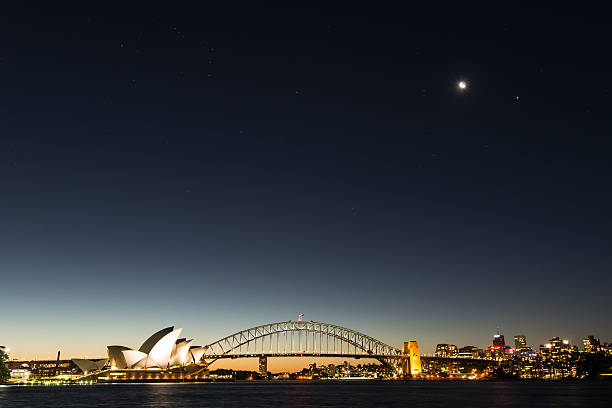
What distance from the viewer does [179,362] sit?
6083 inches

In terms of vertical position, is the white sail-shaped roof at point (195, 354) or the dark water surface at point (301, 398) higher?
the white sail-shaped roof at point (195, 354)

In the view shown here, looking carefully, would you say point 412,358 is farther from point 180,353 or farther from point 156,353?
point 156,353

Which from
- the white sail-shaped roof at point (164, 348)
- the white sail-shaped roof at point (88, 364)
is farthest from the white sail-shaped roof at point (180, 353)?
the white sail-shaped roof at point (88, 364)

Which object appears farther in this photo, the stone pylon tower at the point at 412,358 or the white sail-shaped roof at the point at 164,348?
the stone pylon tower at the point at 412,358

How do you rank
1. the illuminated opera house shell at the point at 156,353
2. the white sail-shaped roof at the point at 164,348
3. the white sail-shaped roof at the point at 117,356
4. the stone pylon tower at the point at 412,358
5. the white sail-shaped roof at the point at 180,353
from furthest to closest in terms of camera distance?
the stone pylon tower at the point at 412,358 → the white sail-shaped roof at the point at 180,353 → the white sail-shaped roof at the point at 117,356 → the illuminated opera house shell at the point at 156,353 → the white sail-shaped roof at the point at 164,348

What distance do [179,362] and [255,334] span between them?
139 feet

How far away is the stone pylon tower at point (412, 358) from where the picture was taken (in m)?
176

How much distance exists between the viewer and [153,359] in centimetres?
14400

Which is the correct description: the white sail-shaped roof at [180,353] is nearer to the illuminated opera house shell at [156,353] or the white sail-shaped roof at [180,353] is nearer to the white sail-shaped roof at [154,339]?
the illuminated opera house shell at [156,353]

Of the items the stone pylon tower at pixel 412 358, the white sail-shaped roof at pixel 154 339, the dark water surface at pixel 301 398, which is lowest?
the dark water surface at pixel 301 398

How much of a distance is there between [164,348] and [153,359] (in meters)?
6.83

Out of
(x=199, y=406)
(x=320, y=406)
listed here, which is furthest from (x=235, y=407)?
(x=320, y=406)

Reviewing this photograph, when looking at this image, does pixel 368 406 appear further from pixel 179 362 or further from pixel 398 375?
pixel 398 375

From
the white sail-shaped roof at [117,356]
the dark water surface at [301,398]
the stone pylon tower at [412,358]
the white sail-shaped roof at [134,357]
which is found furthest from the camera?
the stone pylon tower at [412,358]
